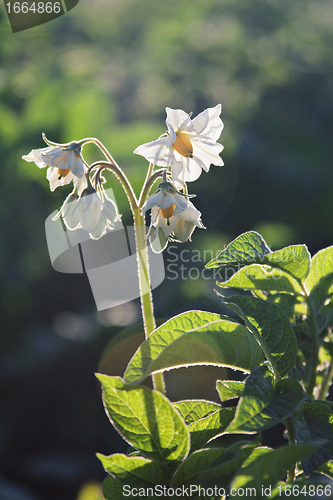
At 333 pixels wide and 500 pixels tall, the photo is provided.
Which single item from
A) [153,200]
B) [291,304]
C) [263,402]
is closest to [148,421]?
[263,402]

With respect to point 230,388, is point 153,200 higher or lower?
higher

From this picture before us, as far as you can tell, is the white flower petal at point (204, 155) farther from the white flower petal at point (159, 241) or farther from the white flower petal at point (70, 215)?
the white flower petal at point (70, 215)

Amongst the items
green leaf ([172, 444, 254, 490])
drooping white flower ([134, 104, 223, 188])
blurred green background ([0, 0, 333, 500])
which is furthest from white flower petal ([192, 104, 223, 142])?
blurred green background ([0, 0, 333, 500])

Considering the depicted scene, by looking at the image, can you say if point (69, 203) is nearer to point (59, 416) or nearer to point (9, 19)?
point (59, 416)

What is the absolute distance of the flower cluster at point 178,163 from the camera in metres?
1.05

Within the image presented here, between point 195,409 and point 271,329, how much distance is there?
26 cm

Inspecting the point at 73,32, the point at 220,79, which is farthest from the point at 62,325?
the point at 73,32

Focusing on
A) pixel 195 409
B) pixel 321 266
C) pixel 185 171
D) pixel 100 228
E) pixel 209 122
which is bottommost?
pixel 195 409

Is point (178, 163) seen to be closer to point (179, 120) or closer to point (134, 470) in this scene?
point (179, 120)

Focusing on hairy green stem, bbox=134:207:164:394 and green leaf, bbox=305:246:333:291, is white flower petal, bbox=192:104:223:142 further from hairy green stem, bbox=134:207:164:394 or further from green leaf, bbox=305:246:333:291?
green leaf, bbox=305:246:333:291

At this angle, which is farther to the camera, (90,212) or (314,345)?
(90,212)

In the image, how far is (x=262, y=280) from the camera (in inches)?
34.2

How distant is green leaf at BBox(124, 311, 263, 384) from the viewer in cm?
66

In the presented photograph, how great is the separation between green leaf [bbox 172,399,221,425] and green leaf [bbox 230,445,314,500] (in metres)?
0.26
